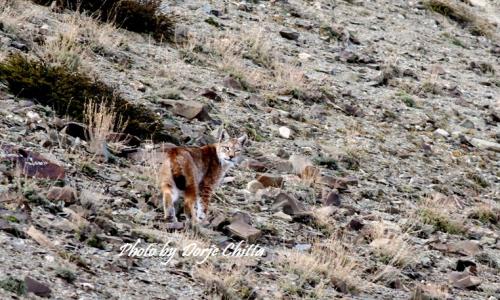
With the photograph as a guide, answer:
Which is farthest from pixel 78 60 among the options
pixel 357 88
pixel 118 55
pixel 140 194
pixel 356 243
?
pixel 357 88

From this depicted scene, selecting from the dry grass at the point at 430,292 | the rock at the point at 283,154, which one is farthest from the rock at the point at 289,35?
the dry grass at the point at 430,292

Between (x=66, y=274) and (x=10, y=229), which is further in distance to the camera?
(x=10, y=229)

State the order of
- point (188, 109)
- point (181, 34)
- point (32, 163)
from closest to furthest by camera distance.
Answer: point (32, 163) → point (188, 109) → point (181, 34)

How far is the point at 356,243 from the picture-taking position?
1052 cm

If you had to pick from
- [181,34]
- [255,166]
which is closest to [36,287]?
[255,166]

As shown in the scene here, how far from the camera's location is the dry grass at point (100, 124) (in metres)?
10.4

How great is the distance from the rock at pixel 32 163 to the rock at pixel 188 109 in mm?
4084

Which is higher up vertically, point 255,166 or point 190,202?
point 190,202

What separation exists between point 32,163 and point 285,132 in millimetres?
5757

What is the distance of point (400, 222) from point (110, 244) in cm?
473

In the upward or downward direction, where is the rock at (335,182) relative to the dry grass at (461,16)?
downward

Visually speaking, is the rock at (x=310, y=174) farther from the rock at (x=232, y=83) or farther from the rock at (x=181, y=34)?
the rock at (x=181, y=34)

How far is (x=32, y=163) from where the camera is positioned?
902 centimetres

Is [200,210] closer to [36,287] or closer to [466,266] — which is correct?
[36,287]
